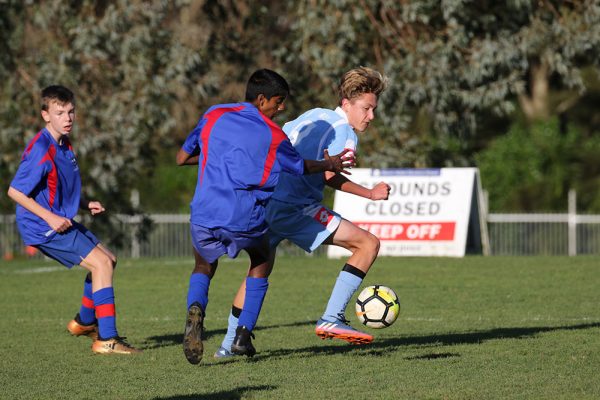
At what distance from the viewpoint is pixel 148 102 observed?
2039 cm

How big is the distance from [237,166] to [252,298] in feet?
3.12

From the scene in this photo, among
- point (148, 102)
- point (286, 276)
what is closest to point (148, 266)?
point (286, 276)

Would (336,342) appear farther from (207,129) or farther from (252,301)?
(207,129)

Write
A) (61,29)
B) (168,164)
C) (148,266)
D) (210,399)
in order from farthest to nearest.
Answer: (168,164)
(61,29)
(148,266)
(210,399)

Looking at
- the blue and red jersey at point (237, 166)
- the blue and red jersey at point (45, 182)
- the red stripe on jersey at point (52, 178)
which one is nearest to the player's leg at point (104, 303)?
the blue and red jersey at point (45, 182)

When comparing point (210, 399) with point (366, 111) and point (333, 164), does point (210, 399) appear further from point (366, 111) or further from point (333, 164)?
point (366, 111)

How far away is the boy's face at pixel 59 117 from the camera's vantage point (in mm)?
8406

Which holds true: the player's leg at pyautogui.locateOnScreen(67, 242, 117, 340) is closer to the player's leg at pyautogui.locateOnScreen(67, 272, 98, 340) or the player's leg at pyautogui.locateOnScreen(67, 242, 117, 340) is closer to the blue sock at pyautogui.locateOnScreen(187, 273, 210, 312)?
the player's leg at pyautogui.locateOnScreen(67, 272, 98, 340)

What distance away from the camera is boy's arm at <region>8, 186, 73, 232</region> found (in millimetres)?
8141

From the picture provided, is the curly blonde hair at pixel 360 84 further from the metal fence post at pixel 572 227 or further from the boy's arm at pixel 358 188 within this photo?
the metal fence post at pixel 572 227

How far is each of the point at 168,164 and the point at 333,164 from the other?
68.9ft

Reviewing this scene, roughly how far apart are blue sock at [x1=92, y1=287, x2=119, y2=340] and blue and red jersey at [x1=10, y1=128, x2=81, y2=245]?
0.54m

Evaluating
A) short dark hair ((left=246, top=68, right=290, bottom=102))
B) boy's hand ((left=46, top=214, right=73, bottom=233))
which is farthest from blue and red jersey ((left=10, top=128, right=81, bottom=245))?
short dark hair ((left=246, top=68, right=290, bottom=102))

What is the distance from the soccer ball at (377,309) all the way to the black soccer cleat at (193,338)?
4.59 ft
